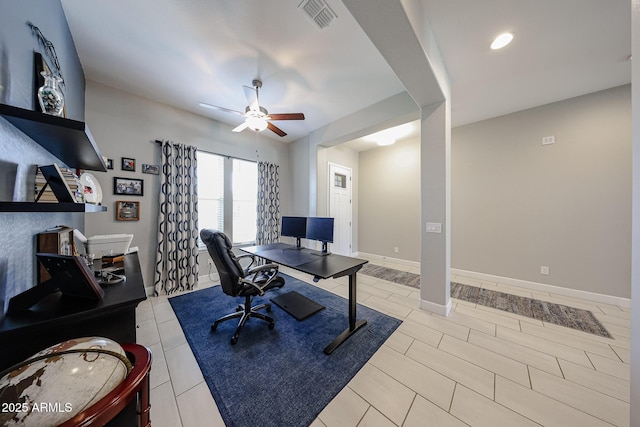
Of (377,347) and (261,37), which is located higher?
(261,37)

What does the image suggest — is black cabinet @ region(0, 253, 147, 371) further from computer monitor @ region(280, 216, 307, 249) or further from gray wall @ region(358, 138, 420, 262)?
gray wall @ region(358, 138, 420, 262)

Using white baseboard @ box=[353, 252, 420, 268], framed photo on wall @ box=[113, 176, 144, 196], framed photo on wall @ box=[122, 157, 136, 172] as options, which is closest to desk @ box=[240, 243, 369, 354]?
framed photo on wall @ box=[113, 176, 144, 196]

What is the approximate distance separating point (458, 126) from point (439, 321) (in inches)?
137

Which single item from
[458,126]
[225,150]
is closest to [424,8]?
[458,126]

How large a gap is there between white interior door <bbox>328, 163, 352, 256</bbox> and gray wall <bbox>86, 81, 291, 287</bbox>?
7.50ft

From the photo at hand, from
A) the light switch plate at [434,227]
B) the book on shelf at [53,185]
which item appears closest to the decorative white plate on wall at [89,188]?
the book on shelf at [53,185]

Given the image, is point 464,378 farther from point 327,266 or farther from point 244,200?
point 244,200

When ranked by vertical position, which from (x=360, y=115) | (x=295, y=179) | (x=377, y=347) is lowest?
(x=377, y=347)

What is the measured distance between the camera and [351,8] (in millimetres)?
1326

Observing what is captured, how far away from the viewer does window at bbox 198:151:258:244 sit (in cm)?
348

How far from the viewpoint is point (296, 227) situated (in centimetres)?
296

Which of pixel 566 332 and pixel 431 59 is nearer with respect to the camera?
pixel 431 59

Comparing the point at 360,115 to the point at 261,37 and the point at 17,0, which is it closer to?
the point at 261,37

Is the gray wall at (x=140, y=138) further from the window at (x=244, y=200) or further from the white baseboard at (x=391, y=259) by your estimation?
the white baseboard at (x=391, y=259)
